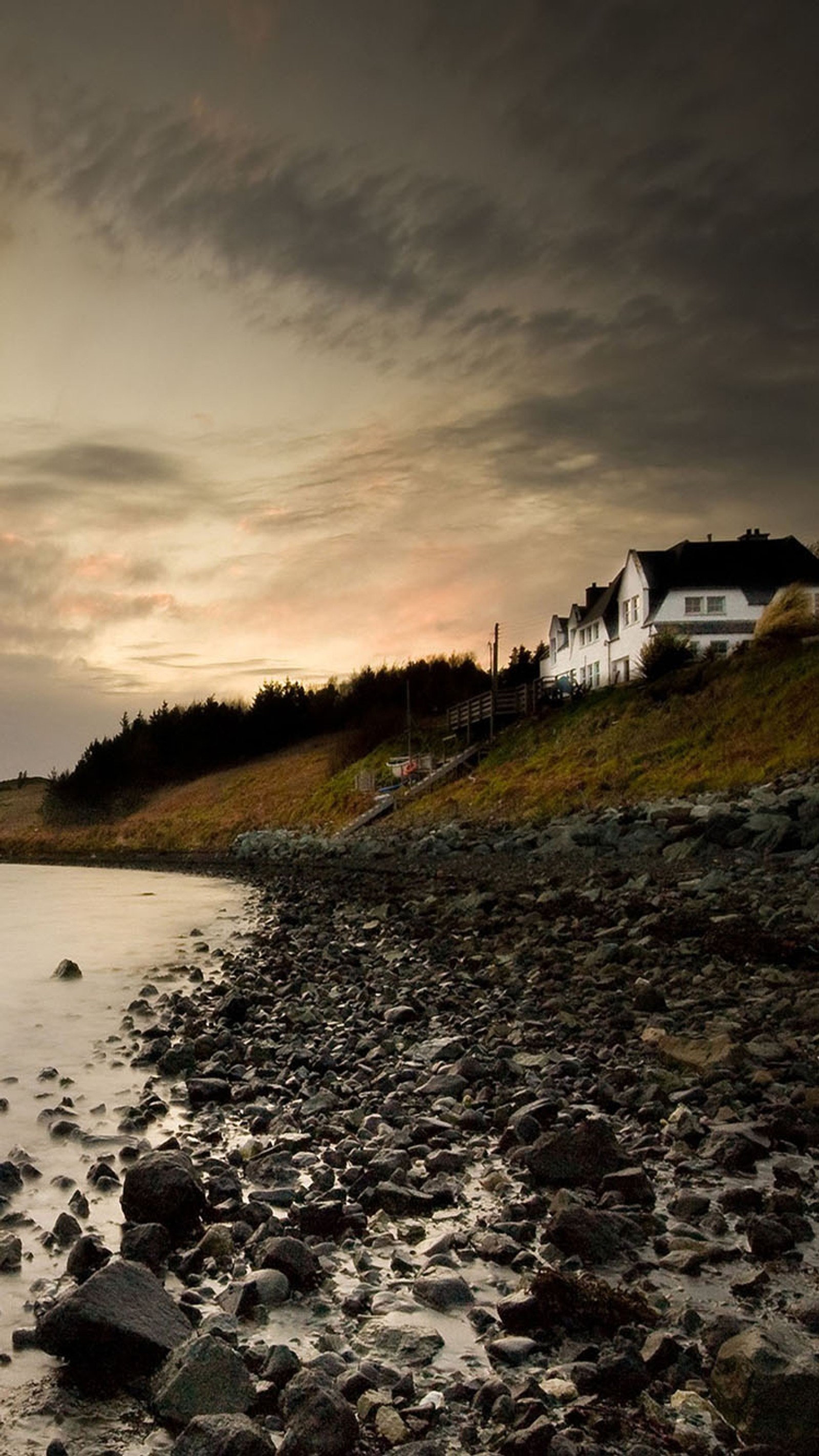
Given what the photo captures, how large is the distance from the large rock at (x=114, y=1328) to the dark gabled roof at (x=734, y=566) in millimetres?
65058

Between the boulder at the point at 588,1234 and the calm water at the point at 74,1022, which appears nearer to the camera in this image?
the boulder at the point at 588,1234

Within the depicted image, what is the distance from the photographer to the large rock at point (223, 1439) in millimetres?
3174

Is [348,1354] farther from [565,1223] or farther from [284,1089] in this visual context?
[284,1089]

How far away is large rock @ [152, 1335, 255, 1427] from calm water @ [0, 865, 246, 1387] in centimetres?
66

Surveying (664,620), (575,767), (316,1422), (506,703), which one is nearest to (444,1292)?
(316,1422)

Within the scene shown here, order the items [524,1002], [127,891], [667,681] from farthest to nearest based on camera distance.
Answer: [667,681], [127,891], [524,1002]

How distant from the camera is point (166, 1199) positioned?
502 cm

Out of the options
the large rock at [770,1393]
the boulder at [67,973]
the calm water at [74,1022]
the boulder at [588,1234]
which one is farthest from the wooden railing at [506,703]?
the large rock at [770,1393]

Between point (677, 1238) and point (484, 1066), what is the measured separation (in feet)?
9.73

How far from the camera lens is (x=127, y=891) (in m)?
33.6

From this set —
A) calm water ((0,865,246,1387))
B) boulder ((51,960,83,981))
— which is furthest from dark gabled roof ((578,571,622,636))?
boulder ((51,960,83,981))

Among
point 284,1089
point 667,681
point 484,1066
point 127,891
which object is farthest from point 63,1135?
point 667,681

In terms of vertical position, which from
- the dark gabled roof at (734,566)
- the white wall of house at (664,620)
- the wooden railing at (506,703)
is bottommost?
the wooden railing at (506,703)

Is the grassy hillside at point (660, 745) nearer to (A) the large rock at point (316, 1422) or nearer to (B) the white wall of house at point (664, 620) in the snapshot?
(B) the white wall of house at point (664, 620)
